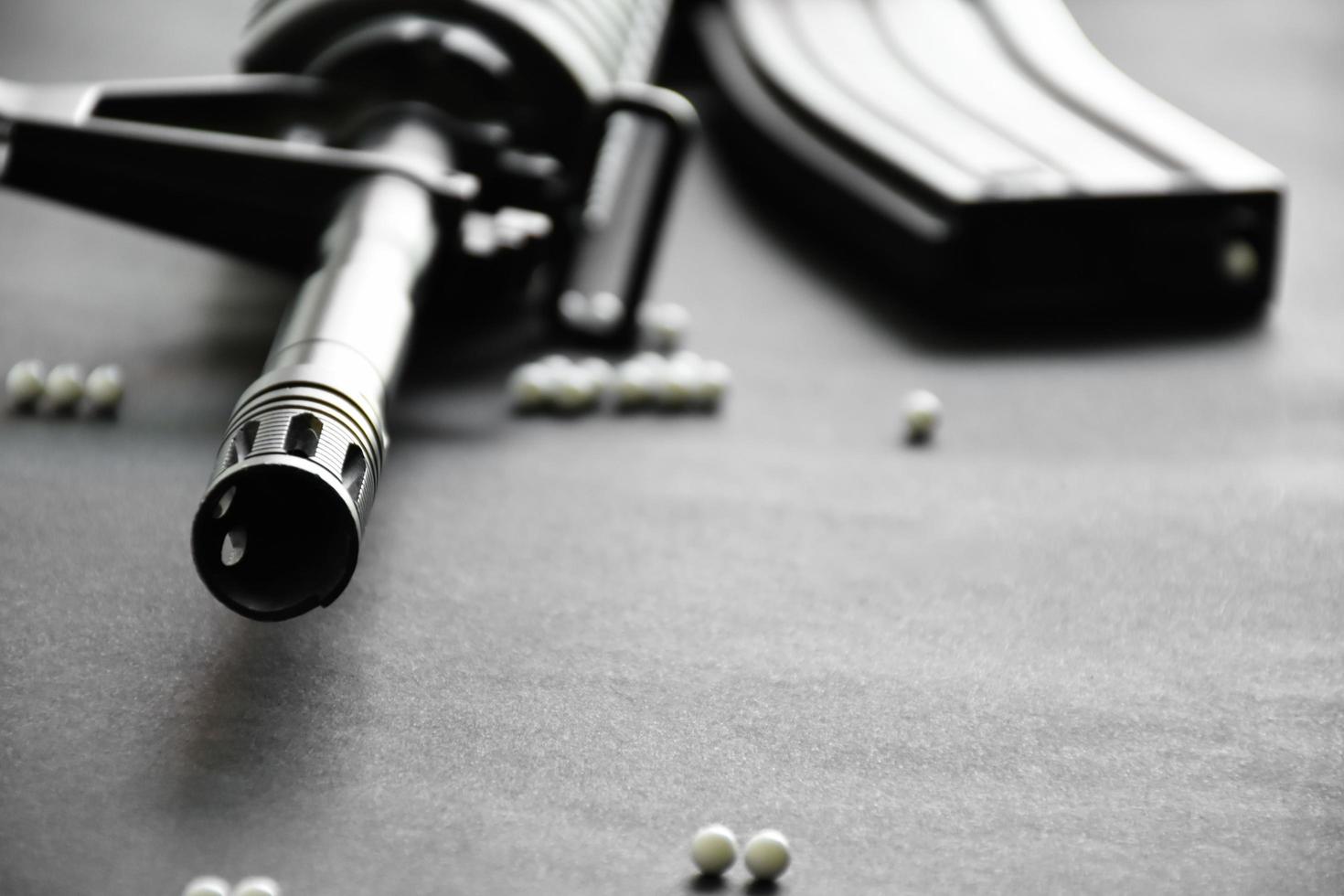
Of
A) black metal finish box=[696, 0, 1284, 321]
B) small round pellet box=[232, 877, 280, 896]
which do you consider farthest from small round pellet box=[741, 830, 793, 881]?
black metal finish box=[696, 0, 1284, 321]

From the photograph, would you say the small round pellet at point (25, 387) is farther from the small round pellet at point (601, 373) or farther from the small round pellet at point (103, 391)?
the small round pellet at point (601, 373)

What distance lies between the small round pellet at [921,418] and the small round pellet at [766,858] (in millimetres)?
524

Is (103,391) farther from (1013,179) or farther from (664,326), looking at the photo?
(1013,179)

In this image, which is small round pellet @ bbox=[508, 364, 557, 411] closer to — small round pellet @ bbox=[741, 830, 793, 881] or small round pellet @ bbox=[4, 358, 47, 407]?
small round pellet @ bbox=[4, 358, 47, 407]

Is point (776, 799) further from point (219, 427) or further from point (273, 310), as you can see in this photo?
point (273, 310)

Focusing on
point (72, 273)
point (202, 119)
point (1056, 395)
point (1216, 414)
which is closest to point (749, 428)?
point (1056, 395)

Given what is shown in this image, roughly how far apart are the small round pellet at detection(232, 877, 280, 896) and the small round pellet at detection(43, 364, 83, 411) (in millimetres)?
533

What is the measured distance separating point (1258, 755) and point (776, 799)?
0.26 metres

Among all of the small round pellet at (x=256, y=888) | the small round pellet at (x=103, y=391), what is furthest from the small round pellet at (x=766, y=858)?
the small round pellet at (x=103, y=391)

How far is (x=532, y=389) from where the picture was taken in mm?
1168

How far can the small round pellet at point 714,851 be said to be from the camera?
2.26 feet

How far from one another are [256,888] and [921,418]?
2.19 feet

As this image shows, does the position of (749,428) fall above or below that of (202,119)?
below

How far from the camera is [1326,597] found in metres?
0.97
